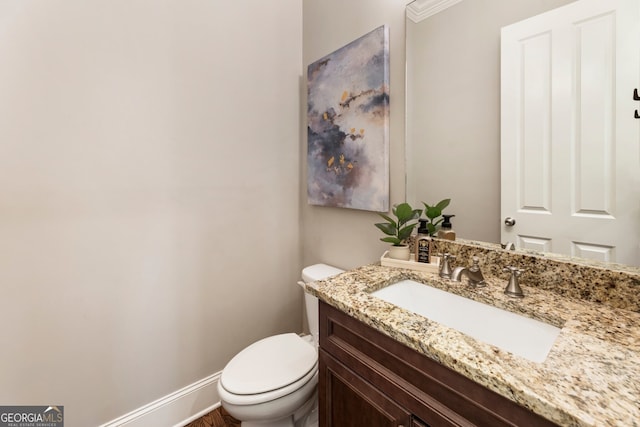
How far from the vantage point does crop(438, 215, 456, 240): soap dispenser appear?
3.96ft

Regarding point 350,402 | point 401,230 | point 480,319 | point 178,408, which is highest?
point 401,230

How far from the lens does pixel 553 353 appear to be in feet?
1.97

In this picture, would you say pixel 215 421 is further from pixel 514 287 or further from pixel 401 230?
pixel 514 287

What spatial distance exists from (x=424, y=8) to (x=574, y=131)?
0.83 m

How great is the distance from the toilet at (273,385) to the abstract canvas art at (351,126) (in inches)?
32.2

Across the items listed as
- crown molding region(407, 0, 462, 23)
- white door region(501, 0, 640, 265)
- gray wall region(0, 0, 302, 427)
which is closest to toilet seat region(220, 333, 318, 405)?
gray wall region(0, 0, 302, 427)

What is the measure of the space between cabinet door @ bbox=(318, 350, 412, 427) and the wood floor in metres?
0.88

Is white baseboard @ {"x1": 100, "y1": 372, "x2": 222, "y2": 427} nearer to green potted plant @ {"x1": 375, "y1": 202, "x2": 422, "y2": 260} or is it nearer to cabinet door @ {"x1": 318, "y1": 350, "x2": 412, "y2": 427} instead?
cabinet door @ {"x1": 318, "y1": 350, "x2": 412, "y2": 427}

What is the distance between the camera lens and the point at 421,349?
2.11ft

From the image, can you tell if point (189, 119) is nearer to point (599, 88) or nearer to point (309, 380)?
point (309, 380)

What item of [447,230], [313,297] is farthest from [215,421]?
[447,230]

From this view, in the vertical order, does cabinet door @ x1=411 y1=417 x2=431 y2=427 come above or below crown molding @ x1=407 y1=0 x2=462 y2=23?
below

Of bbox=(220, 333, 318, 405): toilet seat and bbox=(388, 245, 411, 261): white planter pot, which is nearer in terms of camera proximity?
bbox=(220, 333, 318, 405): toilet seat

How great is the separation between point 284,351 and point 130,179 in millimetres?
1118
